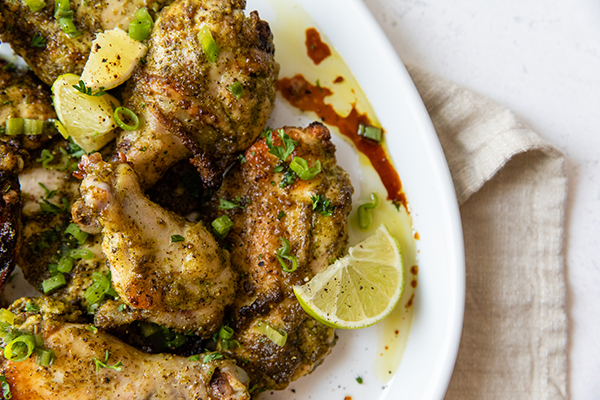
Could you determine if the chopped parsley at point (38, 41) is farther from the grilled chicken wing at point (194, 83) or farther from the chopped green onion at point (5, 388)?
the chopped green onion at point (5, 388)

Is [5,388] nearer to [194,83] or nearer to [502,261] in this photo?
[194,83]

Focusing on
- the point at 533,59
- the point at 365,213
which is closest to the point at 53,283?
the point at 365,213

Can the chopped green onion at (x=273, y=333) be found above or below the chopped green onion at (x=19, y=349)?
below

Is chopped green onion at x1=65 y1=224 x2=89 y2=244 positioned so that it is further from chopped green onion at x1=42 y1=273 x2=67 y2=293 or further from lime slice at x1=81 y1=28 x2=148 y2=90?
lime slice at x1=81 y1=28 x2=148 y2=90

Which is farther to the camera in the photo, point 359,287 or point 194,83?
point 359,287

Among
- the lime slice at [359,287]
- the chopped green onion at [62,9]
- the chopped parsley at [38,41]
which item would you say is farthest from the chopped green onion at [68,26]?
the lime slice at [359,287]

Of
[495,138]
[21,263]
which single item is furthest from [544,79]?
[21,263]

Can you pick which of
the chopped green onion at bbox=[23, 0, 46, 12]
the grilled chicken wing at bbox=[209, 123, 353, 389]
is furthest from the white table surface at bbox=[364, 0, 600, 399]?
the chopped green onion at bbox=[23, 0, 46, 12]
